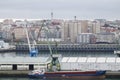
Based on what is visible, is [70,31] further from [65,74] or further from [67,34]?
[65,74]

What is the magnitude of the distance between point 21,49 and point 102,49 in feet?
25.8

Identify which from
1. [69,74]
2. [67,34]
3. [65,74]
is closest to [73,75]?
[69,74]

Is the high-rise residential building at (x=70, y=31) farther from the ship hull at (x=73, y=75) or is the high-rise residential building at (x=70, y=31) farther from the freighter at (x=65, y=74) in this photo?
the ship hull at (x=73, y=75)

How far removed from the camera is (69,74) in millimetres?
16281

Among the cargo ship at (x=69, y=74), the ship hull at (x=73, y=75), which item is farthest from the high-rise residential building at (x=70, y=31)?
the ship hull at (x=73, y=75)

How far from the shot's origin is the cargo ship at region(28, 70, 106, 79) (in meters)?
16.0

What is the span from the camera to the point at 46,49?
4222 cm

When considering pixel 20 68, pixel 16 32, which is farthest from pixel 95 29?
pixel 20 68

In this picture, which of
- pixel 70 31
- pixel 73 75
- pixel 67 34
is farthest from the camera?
pixel 70 31

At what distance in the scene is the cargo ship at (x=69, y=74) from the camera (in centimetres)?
1595

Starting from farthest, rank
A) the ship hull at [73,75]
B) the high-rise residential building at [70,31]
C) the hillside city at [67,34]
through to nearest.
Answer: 1. the high-rise residential building at [70,31]
2. the hillside city at [67,34]
3. the ship hull at [73,75]

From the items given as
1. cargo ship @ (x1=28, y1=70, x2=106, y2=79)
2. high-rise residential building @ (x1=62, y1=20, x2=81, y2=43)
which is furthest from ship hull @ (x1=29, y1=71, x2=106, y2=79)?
high-rise residential building @ (x1=62, y1=20, x2=81, y2=43)

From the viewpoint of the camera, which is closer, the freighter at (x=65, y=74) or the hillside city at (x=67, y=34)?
the freighter at (x=65, y=74)

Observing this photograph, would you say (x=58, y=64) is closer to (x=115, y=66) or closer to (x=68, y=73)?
(x=68, y=73)
